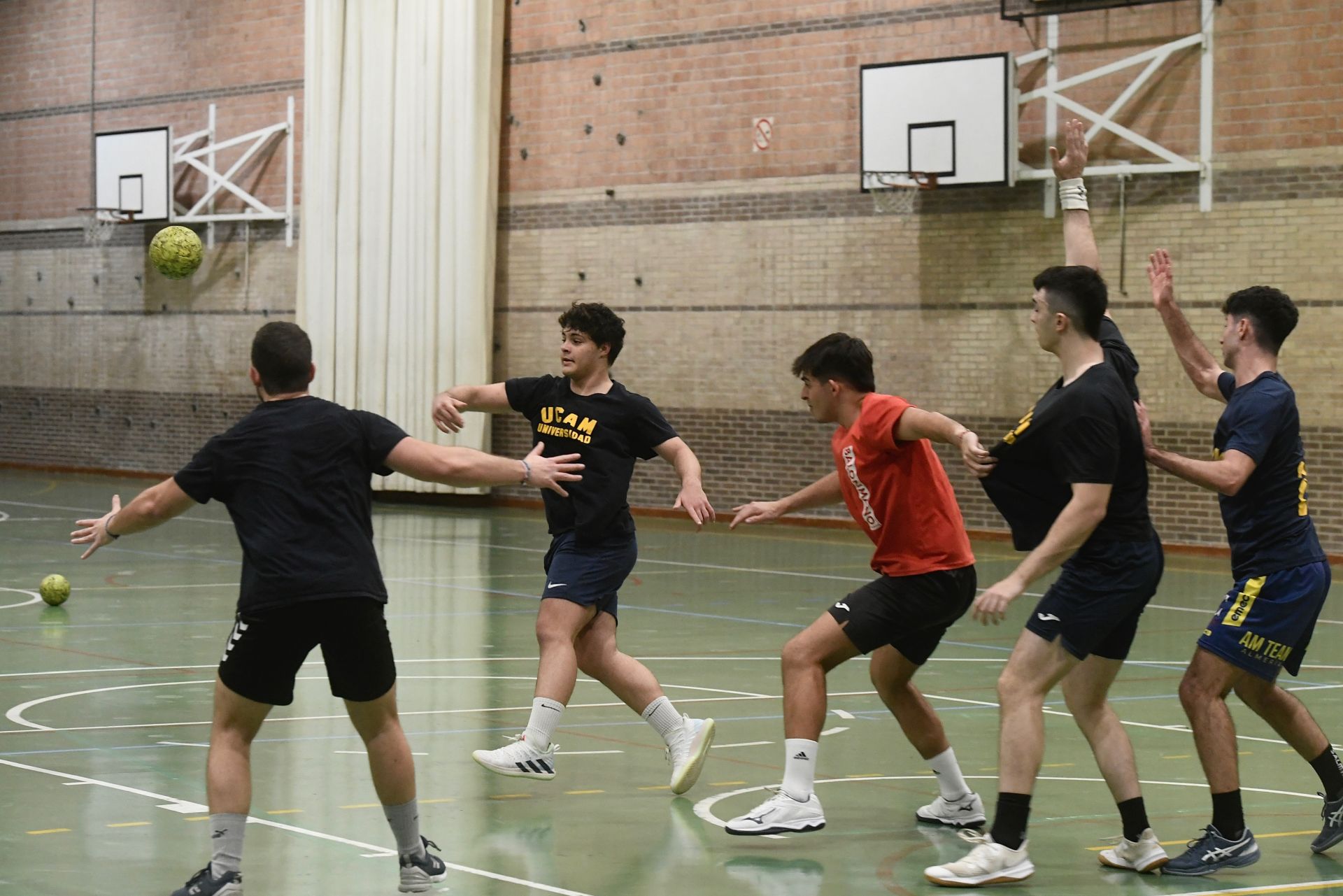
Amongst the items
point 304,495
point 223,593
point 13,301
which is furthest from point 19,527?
point 304,495

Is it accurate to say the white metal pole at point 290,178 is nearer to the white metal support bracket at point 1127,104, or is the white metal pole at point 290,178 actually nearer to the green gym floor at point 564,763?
the white metal support bracket at point 1127,104

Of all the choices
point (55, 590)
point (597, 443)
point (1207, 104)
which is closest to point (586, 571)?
point (597, 443)

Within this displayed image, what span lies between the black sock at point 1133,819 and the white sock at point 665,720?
201 centimetres

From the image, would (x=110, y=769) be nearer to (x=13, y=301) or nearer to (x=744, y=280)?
(x=744, y=280)

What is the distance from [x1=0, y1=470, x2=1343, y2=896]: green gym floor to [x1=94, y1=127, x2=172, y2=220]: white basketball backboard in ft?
47.1

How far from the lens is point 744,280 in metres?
22.7

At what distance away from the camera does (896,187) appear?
20.9m

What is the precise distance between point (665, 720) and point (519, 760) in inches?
26.1

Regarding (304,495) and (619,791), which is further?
(619,791)

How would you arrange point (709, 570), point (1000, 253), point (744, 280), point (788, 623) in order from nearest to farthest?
1. point (788, 623)
2. point (709, 570)
3. point (1000, 253)
4. point (744, 280)

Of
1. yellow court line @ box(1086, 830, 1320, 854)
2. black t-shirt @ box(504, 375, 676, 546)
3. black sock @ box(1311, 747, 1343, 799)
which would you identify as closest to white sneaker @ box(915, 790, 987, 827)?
yellow court line @ box(1086, 830, 1320, 854)

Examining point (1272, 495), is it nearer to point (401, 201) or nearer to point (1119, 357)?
point (1119, 357)

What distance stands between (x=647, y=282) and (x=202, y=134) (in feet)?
29.1

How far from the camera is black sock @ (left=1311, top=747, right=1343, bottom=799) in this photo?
21.8 feet
